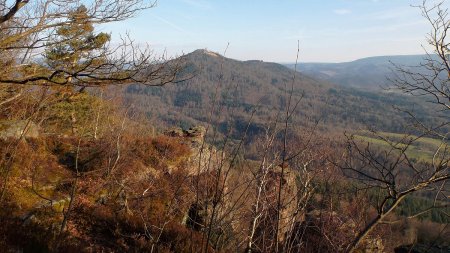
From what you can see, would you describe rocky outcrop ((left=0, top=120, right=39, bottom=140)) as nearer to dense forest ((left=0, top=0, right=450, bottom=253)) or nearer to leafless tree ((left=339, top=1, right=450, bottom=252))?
dense forest ((left=0, top=0, right=450, bottom=253))

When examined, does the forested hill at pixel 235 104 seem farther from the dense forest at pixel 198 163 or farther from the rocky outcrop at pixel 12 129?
the rocky outcrop at pixel 12 129

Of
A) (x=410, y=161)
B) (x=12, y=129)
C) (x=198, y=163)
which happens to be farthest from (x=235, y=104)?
(x=12, y=129)

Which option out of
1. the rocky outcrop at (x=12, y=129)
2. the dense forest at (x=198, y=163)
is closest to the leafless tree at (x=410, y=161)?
the dense forest at (x=198, y=163)

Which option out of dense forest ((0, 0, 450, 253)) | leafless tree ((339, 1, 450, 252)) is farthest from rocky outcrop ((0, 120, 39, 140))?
leafless tree ((339, 1, 450, 252))

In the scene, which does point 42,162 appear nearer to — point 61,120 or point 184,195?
point 184,195

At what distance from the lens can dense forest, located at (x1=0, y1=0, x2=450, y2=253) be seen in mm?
3764

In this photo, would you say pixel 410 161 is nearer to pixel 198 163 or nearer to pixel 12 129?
pixel 198 163

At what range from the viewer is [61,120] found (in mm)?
19078

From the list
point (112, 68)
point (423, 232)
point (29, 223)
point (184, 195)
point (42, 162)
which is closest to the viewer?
point (112, 68)

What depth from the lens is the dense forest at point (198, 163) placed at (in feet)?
12.3

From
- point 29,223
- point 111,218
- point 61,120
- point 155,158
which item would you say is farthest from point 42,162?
point 61,120

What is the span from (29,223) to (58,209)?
1618 millimetres

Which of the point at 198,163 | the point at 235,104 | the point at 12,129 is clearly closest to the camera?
the point at 235,104

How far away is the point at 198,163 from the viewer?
989 cm
